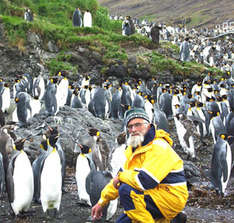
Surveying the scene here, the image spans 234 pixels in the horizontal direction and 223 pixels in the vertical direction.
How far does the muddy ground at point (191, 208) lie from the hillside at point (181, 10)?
51007mm

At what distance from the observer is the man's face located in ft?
8.70

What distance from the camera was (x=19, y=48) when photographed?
53.9ft

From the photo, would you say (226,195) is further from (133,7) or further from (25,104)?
(133,7)

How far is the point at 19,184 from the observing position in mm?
4742

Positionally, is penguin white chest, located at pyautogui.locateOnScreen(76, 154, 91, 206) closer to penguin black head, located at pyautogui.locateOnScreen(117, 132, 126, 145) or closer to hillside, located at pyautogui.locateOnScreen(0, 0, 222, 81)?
penguin black head, located at pyautogui.locateOnScreen(117, 132, 126, 145)

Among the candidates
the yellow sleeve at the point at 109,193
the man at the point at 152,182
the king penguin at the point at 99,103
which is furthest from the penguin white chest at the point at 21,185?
the king penguin at the point at 99,103

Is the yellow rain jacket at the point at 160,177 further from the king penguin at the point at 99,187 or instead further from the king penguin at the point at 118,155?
the king penguin at the point at 118,155

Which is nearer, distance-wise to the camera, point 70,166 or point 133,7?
point 70,166

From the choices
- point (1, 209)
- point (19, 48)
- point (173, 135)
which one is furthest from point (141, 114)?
point (19, 48)

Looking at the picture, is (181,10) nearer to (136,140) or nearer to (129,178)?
(136,140)

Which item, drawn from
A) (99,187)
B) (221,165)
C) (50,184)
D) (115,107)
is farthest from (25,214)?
(115,107)

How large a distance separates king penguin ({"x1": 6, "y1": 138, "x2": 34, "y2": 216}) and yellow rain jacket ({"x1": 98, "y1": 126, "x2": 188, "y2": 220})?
2549 millimetres

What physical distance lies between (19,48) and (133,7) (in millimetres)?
62277

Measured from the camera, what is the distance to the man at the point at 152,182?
245 cm
